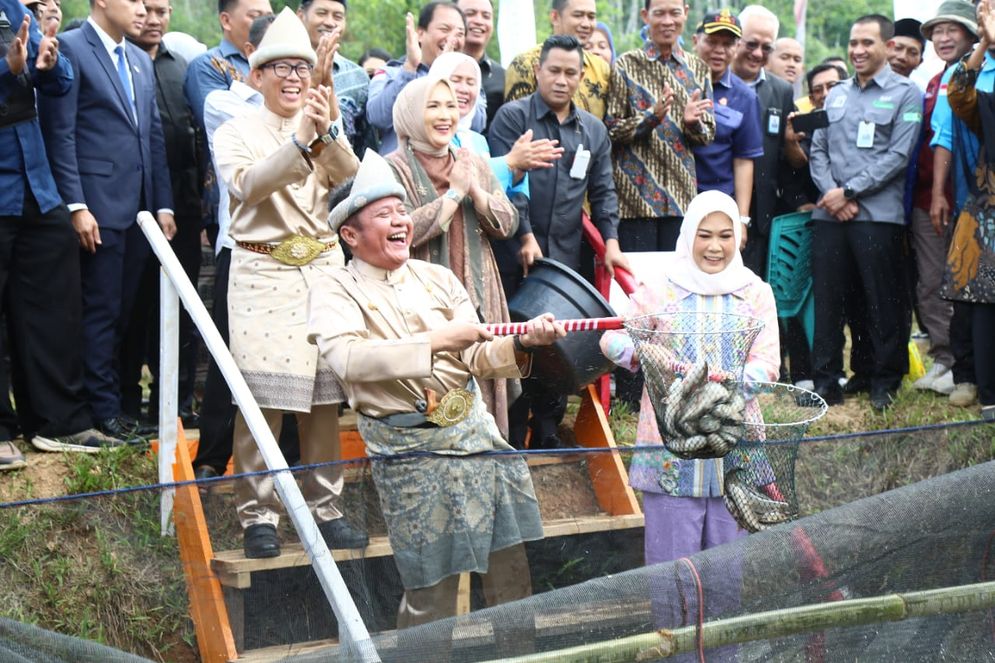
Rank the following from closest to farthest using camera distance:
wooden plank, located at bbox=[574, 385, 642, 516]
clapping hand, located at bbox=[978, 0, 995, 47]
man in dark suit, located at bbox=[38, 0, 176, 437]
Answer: wooden plank, located at bbox=[574, 385, 642, 516] → man in dark suit, located at bbox=[38, 0, 176, 437] → clapping hand, located at bbox=[978, 0, 995, 47]

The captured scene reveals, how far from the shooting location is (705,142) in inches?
291

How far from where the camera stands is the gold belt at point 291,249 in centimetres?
528

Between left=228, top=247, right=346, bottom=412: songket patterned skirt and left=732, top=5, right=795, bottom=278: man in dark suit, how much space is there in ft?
11.1

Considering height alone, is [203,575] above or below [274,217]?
below

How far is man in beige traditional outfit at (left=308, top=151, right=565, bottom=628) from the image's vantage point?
3.69 m

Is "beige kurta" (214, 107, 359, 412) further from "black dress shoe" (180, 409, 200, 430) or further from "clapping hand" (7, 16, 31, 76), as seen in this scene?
"black dress shoe" (180, 409, 200, 430)

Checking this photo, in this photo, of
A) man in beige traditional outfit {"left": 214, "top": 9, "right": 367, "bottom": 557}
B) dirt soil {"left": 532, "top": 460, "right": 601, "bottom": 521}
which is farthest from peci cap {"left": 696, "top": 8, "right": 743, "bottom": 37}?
dirt soil {"left": 532, "top": 460, "right": 601, "bottom": 521}

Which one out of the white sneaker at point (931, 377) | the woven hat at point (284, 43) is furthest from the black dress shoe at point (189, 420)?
the white sneaker at point (931, 377)

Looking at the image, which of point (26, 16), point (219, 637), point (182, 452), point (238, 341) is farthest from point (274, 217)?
point (219, 637)

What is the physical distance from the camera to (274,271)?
5277mm

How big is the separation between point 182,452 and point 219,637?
1361 millimetres

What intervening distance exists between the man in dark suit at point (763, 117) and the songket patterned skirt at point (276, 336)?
3370 millimetres

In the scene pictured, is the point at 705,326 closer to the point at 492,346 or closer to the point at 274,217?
the point at 492,346

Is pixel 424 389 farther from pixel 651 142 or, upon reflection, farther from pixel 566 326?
pixel 651 142
